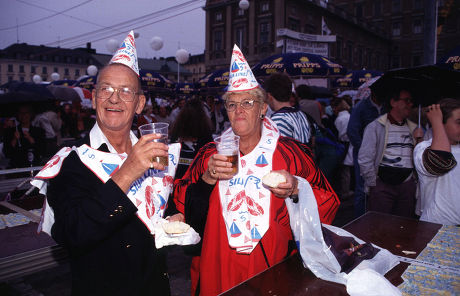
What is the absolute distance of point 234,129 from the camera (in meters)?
2.54

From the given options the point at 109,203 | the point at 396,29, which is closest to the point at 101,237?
the point at 109,203

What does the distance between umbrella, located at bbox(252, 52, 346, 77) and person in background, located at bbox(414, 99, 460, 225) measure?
5.55 metres

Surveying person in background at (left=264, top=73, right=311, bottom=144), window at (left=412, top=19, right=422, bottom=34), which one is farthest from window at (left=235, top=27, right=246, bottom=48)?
person in background at (left=264, top=73, right=311, bottom=144)

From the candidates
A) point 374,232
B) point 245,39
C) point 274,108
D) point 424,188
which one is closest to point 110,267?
point 374,232

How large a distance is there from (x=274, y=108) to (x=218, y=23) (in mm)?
38577

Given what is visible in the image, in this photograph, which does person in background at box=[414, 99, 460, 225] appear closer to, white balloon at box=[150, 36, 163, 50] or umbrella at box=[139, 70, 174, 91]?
umbrella at box=[139, 70, 174, 91]

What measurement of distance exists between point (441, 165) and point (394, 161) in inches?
62.4

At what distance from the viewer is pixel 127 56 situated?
6.76 feet

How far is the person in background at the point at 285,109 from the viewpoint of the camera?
14.1 feet

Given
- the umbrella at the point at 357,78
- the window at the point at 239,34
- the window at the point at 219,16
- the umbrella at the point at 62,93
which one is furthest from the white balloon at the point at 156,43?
the window at the point at 219,16

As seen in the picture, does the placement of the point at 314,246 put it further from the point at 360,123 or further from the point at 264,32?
the point at 264,32

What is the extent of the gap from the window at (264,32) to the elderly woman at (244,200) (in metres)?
35.1

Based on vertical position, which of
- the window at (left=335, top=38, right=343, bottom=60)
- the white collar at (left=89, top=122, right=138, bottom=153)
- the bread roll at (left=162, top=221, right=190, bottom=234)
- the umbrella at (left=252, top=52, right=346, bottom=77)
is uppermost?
the window at (left=335, top=38, right=343, bottom=60)

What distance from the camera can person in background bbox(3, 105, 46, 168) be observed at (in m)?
7.16
